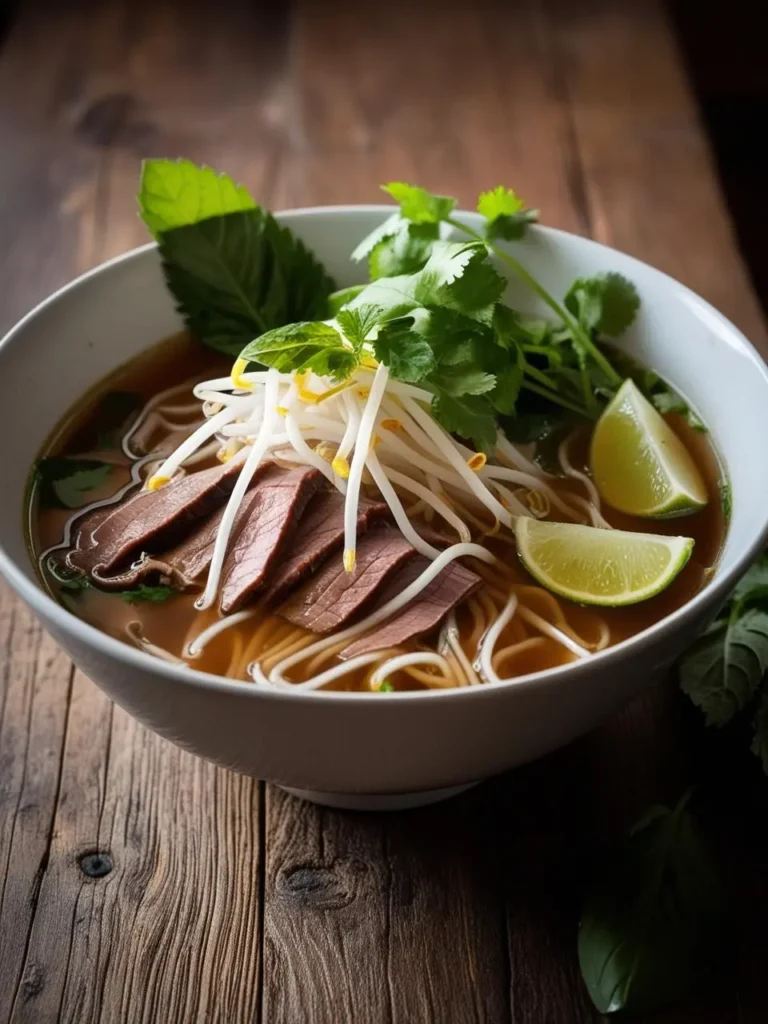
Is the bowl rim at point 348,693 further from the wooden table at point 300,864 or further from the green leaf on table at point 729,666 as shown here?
the wooden table at point 300,864

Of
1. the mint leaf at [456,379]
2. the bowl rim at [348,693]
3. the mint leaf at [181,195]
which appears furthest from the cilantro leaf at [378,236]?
the bowl rim at [348,693]

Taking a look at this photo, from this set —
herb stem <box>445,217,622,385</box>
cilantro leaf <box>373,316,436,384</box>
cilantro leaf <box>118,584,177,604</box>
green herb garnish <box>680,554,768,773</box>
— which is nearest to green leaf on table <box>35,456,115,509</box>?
cilantro leaf <box>118,584,177,604</box>

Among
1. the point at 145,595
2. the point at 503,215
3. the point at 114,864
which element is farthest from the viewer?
the point at 503,215

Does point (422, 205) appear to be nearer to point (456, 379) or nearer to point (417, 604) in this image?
point (456, 379)

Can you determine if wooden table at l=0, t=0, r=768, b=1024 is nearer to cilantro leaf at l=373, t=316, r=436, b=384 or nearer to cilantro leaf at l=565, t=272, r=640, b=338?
cilantro leaf at l=565, t=272, r=640, b=338

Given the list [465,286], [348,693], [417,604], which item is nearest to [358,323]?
[465,286]

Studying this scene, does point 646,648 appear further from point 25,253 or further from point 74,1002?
point 25,253

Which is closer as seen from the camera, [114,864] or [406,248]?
[114,864]
